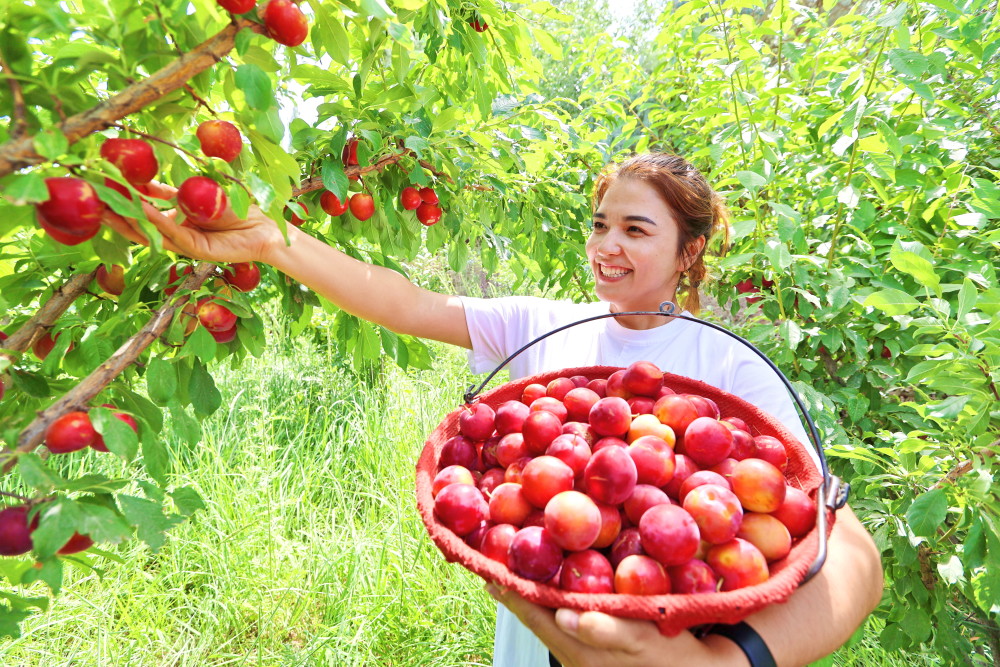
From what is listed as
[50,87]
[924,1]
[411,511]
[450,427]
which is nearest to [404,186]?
[450,427]

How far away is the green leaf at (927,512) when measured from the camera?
4.32 ft

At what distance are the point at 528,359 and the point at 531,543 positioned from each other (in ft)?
3.05

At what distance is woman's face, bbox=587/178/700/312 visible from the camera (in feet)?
4.96

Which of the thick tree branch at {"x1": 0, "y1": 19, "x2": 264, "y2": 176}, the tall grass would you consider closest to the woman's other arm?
the thick tree branch at {"x1": 0, "y1": 19, "x2": 264, "y2": 176}

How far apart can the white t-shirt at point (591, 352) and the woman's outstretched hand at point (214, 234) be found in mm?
615

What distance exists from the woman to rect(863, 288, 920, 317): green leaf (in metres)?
0.28

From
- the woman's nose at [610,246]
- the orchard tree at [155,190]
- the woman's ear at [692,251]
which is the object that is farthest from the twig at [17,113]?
the woman's ear at [692,251]

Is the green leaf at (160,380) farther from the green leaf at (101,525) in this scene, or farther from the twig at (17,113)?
the twig at (17,113)

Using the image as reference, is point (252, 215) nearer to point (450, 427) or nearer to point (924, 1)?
point (450, 427)

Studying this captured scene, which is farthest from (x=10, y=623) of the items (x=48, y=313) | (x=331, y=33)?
(x=331, y=33)

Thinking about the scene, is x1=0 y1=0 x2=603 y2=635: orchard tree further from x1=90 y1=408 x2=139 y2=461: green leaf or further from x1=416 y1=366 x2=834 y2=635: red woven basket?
x1=416 y1=366 x2=834 y2=635: red woven basket

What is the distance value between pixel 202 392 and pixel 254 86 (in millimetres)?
621

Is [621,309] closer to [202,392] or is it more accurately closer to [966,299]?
[966,299]

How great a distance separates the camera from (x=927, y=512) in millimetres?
1326
